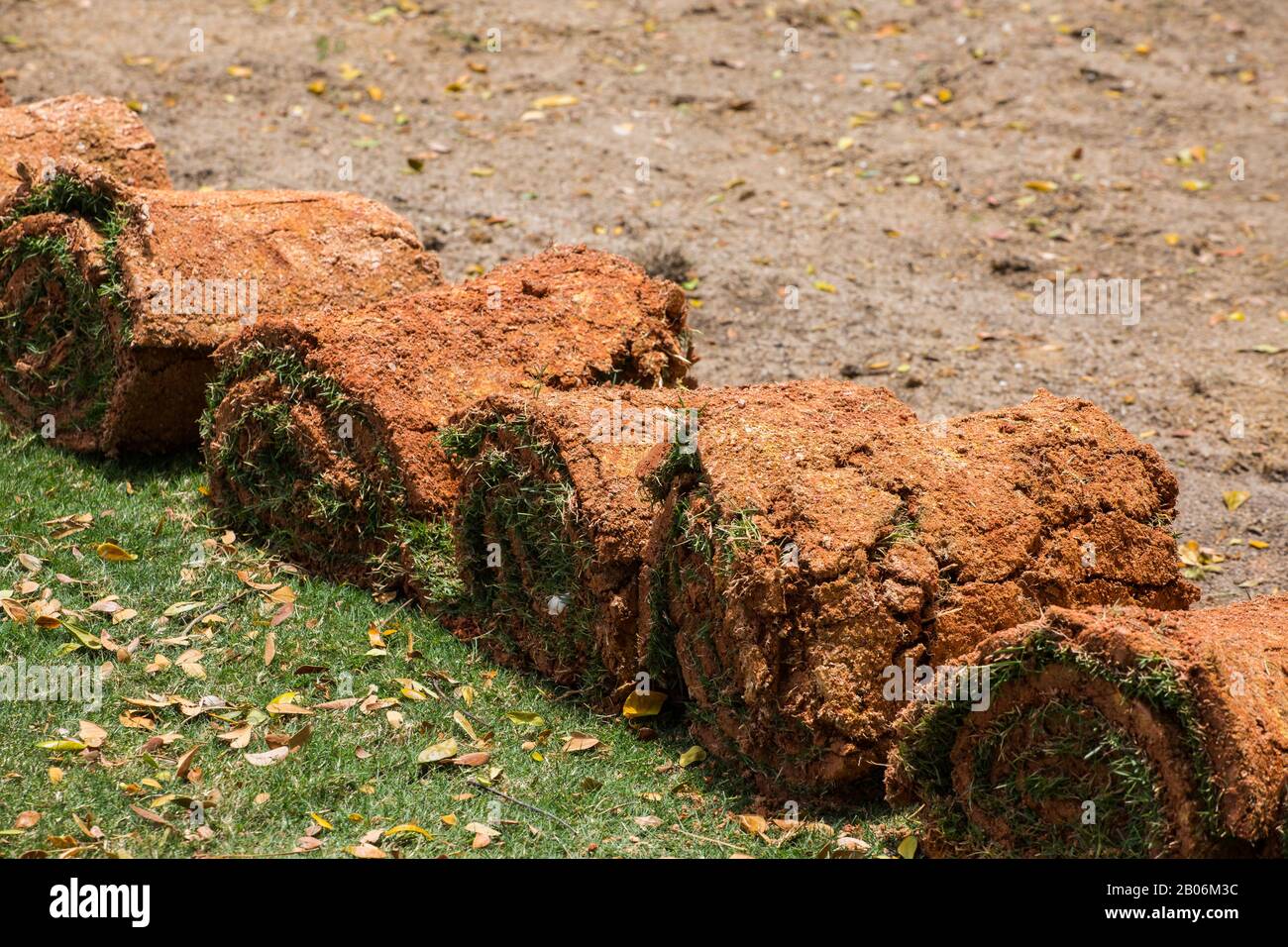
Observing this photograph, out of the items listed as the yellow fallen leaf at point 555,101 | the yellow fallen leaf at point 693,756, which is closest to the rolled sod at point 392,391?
the yellow fallen leaf at point 693,756

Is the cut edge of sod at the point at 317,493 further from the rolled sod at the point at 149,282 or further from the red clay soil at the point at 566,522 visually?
the rolled sod at the point at 149,282

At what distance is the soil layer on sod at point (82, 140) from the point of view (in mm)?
6902

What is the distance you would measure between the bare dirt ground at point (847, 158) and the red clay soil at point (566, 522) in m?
2.50

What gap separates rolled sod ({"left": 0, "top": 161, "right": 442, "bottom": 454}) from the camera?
5938 millimetres

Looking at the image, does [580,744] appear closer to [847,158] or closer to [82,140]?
[82,140]

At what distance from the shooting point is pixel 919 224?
8961 mm

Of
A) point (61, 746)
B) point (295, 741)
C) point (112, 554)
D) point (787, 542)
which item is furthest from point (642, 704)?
point (112, 554)

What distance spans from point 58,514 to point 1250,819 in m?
4.41

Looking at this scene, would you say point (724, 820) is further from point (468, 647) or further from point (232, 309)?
point (232, 309)

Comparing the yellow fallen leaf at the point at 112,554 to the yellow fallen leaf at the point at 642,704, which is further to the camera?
the yellow fallen leaf at the point at 112,554

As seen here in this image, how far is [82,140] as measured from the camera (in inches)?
274

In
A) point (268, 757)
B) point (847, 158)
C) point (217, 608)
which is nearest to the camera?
point (268, 757)

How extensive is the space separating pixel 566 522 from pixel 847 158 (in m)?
5.59
